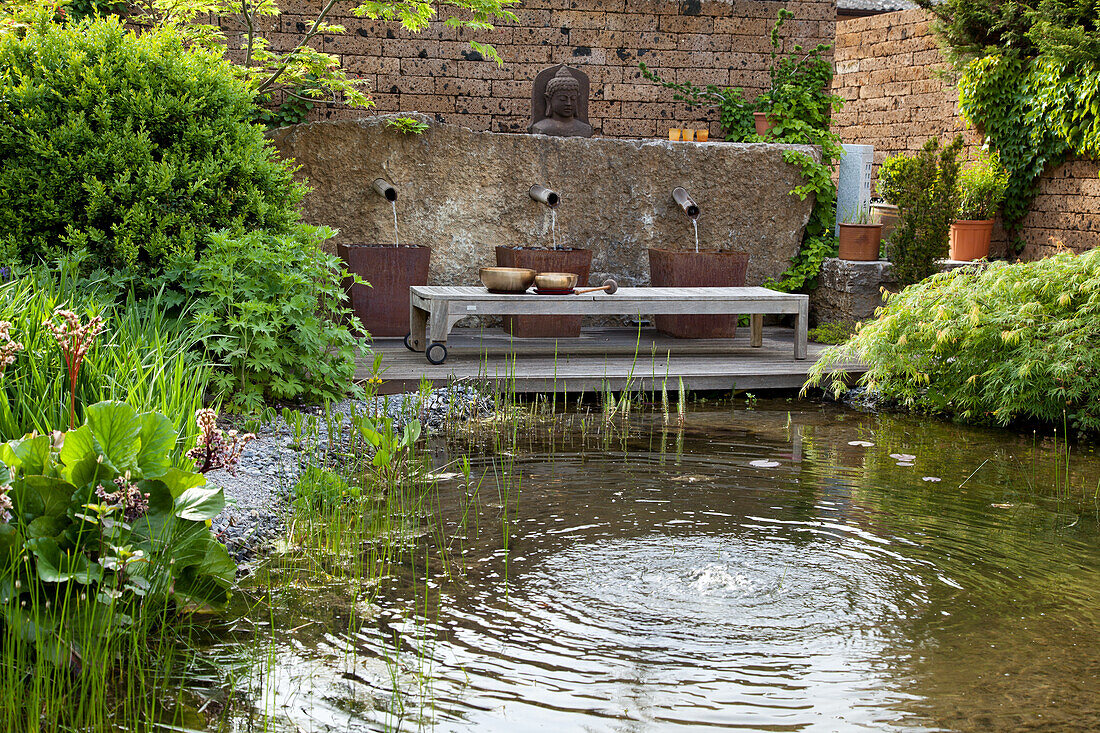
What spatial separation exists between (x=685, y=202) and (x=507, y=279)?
2358mm

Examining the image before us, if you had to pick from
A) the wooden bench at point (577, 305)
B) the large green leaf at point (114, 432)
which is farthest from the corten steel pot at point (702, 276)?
the large green leaf at point (114, 432)

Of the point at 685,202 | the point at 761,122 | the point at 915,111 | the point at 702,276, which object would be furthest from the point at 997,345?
the point at 915,111

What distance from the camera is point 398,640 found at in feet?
8.07

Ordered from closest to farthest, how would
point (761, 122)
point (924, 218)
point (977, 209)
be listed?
point (924, 218) → point (761, 122) → point (977, 209)

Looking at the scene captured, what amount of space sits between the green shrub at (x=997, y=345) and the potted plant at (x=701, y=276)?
59.7 inches

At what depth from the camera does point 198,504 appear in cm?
247

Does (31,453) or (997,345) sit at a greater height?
(997,345)

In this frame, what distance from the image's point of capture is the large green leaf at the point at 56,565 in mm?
2221

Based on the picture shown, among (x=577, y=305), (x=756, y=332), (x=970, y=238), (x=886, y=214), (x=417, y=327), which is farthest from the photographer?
(x=970, y=238)

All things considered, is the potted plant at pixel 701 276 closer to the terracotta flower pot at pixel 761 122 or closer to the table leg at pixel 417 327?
the table leg at pixel 417 327

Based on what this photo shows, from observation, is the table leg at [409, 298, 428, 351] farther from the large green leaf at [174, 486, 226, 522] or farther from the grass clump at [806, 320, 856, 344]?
the large green leaf at [174, 486, 226, 522]

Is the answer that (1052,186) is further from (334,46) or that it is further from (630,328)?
(334,46)

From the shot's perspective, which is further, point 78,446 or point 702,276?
point 702,276

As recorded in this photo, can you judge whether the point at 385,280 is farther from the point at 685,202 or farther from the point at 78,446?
the point at 78,446
